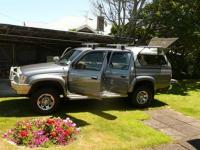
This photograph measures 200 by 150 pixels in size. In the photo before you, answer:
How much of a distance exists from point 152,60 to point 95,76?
294 centimetres

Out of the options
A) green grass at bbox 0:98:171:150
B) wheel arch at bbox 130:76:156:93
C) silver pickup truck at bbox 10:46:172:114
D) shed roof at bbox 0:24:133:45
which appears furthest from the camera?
shed roof at bbox 0:24:133:45

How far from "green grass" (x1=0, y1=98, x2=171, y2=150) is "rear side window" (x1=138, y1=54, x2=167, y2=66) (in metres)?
1.59

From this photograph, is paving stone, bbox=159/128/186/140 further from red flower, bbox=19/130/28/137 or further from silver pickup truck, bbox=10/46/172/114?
red flower, bbox=19/130/28/137

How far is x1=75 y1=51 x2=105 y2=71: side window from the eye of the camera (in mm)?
10723

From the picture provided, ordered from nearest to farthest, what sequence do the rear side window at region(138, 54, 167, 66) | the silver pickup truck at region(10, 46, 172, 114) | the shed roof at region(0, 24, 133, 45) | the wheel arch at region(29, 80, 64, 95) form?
the wheel arch at region(29, 80, 64, 95), the silver pickup truck at region(10, 46, 172, 114), the rear side window at region(138, 54, 167, 66), the shed roof at region(0, 24, 133, 45)

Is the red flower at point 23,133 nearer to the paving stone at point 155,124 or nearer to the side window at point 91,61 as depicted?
the side window at point 91,61

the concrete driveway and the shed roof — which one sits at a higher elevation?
the shed roof

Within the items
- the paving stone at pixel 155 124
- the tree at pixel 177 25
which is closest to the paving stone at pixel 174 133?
the paving stone at pixel 155 124

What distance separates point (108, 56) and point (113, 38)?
4.96 metres

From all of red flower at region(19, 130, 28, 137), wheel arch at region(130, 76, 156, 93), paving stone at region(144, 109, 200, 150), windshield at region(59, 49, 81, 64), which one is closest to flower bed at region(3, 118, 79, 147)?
red flower at region(19, 130, 28, 137)

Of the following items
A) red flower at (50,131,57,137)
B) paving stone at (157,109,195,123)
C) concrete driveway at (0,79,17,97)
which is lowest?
paving stone at (157,109,195,123)

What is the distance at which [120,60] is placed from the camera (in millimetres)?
11648

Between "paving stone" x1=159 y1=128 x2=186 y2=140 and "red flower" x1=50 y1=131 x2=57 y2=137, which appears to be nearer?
"red flower" x1=50 y1=131 x2=57 y2=137

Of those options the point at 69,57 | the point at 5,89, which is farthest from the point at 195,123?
the point at 5,89
